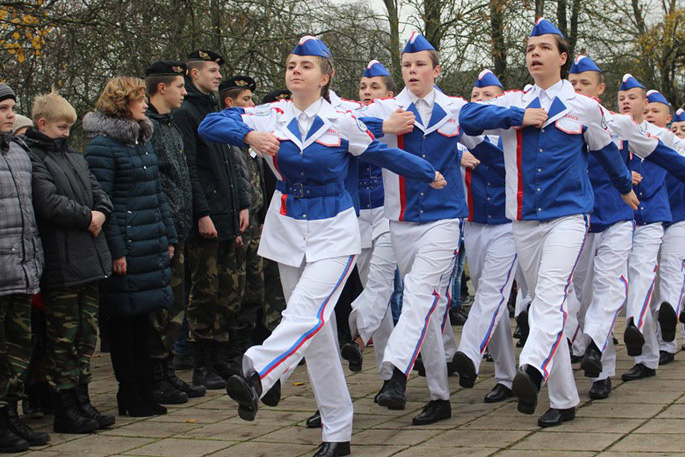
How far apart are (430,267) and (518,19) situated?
12.6 meters

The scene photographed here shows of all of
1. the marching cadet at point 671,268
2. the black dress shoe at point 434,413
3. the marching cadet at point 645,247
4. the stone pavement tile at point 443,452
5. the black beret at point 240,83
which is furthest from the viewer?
the black beret at point 240,83

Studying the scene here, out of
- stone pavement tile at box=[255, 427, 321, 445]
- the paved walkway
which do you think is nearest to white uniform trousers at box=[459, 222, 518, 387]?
the paved walkway

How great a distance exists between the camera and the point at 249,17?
44.2 feet

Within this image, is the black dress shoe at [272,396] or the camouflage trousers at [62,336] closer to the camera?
the black dress shoe at [272,396]

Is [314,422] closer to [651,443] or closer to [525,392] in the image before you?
[525,392]

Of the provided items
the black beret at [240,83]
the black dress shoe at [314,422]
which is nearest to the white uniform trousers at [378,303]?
the black dress shoe at [314,422]

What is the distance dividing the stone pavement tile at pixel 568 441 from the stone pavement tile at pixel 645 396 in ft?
3.95

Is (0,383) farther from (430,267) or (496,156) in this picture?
(496,156)

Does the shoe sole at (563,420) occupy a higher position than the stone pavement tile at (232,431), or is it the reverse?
the stone pavement tile at (232,431)

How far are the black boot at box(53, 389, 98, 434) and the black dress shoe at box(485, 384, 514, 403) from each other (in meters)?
2.61

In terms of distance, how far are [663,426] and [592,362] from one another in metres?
0.99

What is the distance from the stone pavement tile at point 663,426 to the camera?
6.12 metres

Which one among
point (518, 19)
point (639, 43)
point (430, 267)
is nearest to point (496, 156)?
point (430, 267)

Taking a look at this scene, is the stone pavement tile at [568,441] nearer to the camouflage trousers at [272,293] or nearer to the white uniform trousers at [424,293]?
the white uniform trousers at [424,293]
